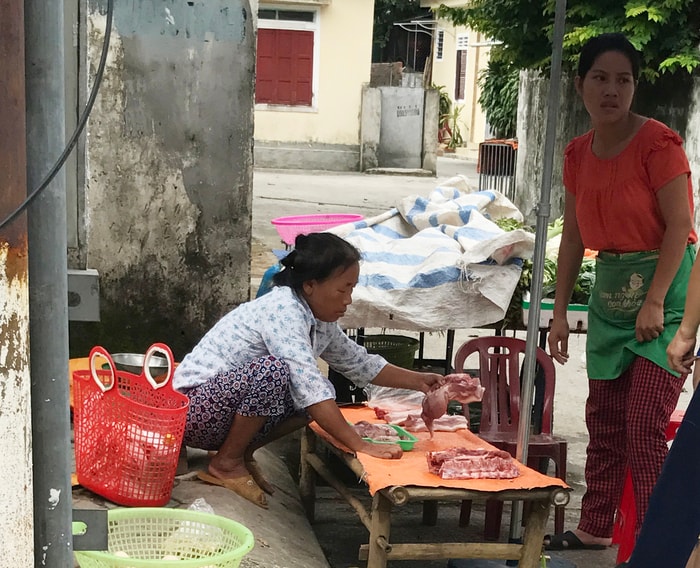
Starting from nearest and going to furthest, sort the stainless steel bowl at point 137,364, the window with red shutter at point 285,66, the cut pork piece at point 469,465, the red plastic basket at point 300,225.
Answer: the cut pork piece at point 469,465 < the stainless steel bowl at point 137,364 < the red plastic basket at point 300,225 < the window with red shutter at point 285,66

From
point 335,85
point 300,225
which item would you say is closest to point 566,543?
point 300,225

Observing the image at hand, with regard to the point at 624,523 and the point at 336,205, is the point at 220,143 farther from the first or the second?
the point at 336,205

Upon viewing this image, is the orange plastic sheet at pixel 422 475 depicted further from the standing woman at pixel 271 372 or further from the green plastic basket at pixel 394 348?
the green plastic basket at pixel 394 348

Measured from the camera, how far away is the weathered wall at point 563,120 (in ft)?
36.8

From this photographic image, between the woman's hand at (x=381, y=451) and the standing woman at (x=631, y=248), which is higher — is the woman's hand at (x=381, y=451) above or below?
below

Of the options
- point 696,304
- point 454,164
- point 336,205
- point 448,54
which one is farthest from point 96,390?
point 448,54

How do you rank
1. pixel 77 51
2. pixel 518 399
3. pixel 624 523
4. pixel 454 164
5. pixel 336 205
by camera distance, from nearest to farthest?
pixel 77 51, pixel 624 523, pixel 518 399, pixel 336 205, pixel 454 164

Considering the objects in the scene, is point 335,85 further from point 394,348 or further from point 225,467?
point 225,467

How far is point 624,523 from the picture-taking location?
4.12 metres

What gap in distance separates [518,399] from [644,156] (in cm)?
141

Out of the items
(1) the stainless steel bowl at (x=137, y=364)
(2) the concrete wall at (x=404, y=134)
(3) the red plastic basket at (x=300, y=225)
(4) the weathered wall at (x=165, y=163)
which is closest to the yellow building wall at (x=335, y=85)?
(2) the concrete wall at (x=404, y=134)

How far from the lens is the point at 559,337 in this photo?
4.28 metres

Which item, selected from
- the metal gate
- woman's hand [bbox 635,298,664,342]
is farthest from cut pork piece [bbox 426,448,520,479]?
the metal gate

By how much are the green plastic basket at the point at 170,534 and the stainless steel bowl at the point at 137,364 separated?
1.63m
